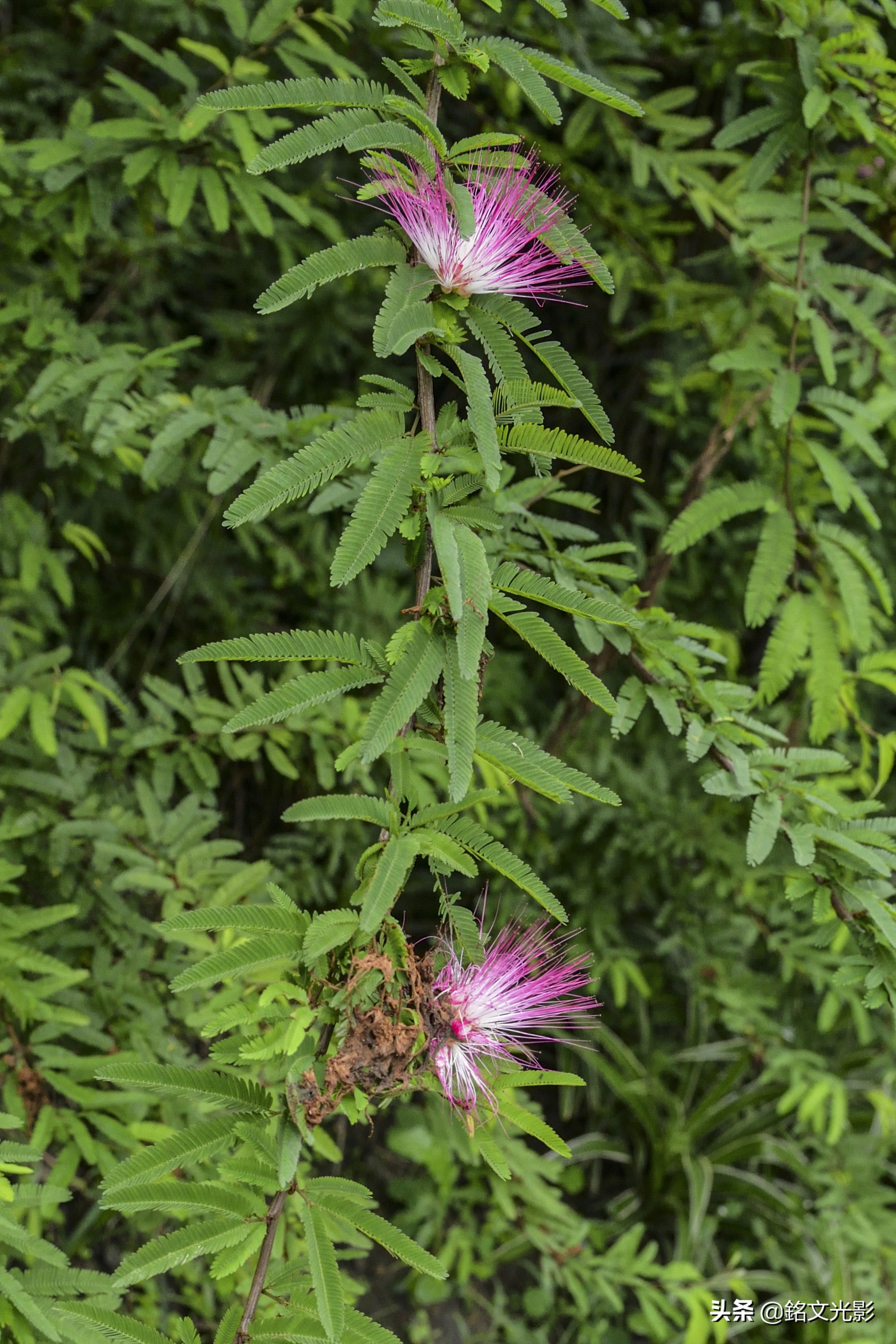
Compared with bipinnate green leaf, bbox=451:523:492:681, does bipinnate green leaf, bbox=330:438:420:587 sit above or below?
above

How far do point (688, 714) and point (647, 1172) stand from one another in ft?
6.68

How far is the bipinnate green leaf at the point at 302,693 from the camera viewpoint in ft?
2.76

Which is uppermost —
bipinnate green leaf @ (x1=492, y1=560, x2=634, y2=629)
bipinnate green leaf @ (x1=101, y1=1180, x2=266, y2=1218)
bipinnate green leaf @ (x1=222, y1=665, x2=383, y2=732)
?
bipinnate green leaf @ (x1=492, y1=560, x2=634, y2=629)

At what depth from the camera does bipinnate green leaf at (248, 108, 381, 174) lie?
861 millimetres

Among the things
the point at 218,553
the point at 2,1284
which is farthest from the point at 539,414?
the point at 218,553

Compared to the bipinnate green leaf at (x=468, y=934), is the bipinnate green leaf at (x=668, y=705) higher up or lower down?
higher up

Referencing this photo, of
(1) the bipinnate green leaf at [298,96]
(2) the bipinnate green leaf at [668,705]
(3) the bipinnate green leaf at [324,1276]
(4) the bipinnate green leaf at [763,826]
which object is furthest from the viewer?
(2) the bipinnate green leaf at [668,705]

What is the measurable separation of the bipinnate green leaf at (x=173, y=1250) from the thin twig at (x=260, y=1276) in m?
0.02

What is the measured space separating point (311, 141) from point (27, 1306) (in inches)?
40.0

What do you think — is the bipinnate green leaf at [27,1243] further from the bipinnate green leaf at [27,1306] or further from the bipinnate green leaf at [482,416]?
the bipinnate green leaf at [482,416]

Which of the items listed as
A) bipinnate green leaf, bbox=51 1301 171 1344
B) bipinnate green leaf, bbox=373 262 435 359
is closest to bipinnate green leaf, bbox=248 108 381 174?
bipinnate green leaf, bbox=373 262 435 359

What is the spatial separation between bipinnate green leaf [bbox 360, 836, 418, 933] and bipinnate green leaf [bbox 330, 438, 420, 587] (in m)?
0.21

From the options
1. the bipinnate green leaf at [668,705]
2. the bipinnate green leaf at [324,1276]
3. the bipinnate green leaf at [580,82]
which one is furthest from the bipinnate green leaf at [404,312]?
the bipinnate green leaf at [324,1276]

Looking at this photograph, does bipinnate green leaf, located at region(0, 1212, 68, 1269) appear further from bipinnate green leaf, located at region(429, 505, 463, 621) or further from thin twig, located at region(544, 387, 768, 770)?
thin twig, located at region(544, 387, 768, 770)
